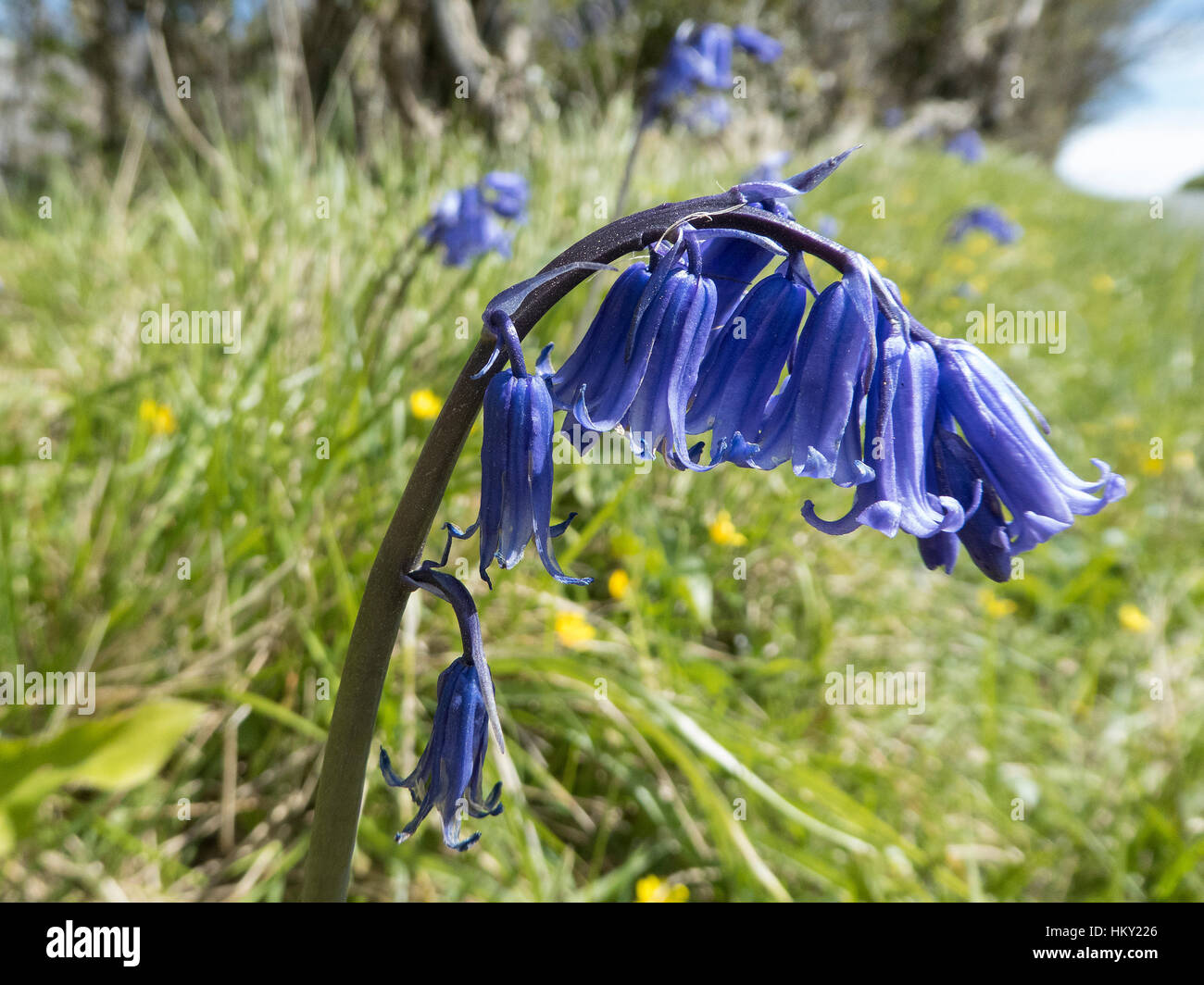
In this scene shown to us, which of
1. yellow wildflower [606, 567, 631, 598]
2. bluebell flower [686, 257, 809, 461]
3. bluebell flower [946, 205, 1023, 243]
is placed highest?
bluebell flower [946, 205, 1023, 243]

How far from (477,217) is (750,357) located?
8.88ft

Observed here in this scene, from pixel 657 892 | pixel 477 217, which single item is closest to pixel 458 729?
pixel 657 892

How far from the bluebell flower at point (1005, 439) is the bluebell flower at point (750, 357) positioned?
179 mm

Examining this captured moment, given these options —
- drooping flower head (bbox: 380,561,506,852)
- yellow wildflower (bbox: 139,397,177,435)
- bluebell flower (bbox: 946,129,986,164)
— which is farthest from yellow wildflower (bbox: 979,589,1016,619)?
bluebell flower (bbox: 946,129,986,164)

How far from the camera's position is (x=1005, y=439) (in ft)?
3.18

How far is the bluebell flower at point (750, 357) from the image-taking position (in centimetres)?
96

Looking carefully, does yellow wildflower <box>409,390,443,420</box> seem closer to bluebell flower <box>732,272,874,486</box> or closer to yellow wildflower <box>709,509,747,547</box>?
yellow wildflower <box>709,509,747,547</box>

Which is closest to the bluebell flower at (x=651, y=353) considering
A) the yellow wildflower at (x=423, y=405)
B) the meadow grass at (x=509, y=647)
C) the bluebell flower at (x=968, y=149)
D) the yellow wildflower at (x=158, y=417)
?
the meadow grass at (x=509, y=647)

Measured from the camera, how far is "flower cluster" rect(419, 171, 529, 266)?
3340 mm

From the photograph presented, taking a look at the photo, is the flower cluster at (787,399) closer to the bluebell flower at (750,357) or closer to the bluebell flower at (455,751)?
the bluebell flower at (750,357)

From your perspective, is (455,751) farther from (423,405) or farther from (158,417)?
(158,417)

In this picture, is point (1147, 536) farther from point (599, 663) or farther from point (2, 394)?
point (2, 394)

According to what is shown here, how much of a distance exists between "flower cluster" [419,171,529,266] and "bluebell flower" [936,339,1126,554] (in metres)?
2.48

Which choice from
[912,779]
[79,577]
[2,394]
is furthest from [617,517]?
[2,394]
